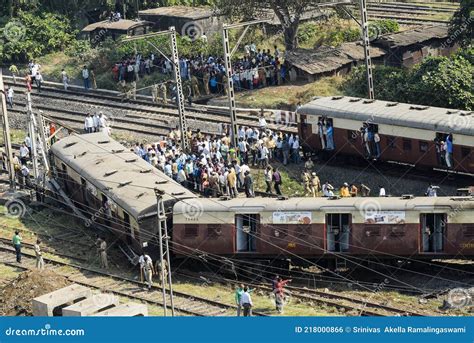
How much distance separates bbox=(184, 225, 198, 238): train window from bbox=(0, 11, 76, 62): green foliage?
109 ft

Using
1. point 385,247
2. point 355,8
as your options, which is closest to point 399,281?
point 385,247

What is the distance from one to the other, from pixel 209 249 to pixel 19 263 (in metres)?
7.60

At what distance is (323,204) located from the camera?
4047 cm

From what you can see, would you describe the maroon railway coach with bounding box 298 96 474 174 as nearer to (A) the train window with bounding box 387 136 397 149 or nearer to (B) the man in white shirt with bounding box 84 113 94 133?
(A) the train window with bounding box 387 136 397 149

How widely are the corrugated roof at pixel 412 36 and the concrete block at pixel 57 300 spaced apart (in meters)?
31.0

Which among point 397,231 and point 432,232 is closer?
point 397,231

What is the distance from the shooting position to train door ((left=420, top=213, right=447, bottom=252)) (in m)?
39.7

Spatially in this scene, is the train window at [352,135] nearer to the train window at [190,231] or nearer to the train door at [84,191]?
the train window at [190,231]

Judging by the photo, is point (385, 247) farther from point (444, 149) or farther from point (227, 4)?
point (227, 4)

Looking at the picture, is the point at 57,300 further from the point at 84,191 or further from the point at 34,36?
the point at 34,36

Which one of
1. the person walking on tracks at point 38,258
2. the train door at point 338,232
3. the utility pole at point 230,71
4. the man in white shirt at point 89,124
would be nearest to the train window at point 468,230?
the train door at point 338,232

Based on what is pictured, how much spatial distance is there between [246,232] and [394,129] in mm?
9784

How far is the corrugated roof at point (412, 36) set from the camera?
63781 millimetres

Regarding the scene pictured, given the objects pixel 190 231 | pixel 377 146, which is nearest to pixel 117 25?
pixel 377 146
